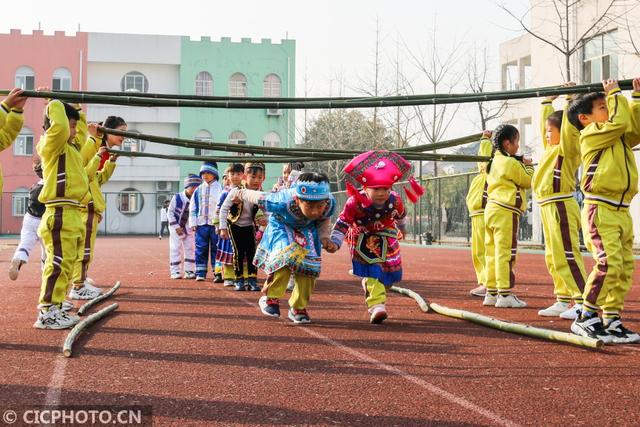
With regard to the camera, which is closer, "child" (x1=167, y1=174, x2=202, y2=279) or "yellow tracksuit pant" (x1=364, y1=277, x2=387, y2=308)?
"yellow tracksuit pant" (x1=364, y1=277, x2=387, y2=308)

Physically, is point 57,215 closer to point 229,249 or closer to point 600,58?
point 229,249

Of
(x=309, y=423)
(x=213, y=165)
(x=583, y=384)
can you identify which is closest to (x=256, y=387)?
(x=309, y=423)

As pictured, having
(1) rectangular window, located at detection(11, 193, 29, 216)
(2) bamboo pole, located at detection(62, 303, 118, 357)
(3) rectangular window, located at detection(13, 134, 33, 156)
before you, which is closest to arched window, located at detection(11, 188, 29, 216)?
(1) rectangular window, located at detection(11, 193, 29, 216)

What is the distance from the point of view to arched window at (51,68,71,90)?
157 ft

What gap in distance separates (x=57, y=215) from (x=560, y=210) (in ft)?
15.8

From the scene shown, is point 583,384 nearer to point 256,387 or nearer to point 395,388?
point 395,388

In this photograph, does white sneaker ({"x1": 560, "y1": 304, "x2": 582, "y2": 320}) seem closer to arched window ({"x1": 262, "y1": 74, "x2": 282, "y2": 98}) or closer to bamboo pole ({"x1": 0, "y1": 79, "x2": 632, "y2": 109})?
bamboo pole ({"x1": 0, "y1": 79, "x2": 632, "y2": 109})

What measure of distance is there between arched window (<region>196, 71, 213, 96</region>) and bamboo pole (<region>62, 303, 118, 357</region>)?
4364cm

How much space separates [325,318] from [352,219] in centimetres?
114

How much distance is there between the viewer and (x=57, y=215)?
658 cm

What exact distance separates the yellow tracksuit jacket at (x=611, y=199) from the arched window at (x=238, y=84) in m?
46.0

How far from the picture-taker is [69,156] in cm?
675

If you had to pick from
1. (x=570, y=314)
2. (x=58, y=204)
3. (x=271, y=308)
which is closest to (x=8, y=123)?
(x=58, y=204)

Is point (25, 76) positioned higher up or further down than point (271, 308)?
higher up
